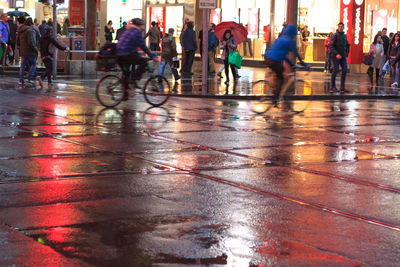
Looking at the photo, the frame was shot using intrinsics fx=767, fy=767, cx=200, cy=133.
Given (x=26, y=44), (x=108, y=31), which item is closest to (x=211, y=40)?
(x=108, y=31)

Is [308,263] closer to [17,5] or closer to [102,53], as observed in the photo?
[102,53]

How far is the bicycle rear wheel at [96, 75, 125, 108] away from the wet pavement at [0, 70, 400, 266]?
5.69ft

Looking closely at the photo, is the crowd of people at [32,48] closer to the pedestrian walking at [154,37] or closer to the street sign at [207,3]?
the street sign at [207,3]

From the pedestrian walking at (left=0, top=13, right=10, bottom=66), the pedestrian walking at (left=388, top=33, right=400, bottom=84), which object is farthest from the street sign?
the pedestrian walking at (left=0, top=13, right=10, bottom=66)

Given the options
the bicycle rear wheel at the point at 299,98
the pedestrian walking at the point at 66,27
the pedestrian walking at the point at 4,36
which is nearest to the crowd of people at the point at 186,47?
the bicycle rear wheel at the point at 299,98

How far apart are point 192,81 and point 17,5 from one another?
16.6 m

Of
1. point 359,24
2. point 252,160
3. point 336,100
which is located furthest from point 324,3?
point 252,160

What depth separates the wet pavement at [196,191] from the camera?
5.34 meters

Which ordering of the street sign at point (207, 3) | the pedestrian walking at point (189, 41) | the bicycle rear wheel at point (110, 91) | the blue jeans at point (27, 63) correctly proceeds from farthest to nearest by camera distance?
the pedestrian walking at point (189, 41) < the blue jeans at point (27, 63) < the street sign at point (207, 3) < the bicycle rear wheel at point (110, 91)

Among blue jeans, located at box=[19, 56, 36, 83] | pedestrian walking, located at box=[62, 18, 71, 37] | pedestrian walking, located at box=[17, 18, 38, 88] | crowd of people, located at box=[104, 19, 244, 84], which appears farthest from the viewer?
pedestrian walking, located at box=[62, 18, 71, 37]

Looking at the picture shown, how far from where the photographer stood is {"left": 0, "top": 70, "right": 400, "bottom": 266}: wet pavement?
5.34m

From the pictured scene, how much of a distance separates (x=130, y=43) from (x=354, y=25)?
68.0 feet

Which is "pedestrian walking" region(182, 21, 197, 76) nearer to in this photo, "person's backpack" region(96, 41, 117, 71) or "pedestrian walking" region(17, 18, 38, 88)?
"pedestrian walking" region(17, 18, 38, 88)

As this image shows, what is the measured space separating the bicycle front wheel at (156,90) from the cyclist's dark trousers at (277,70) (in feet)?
7.47
